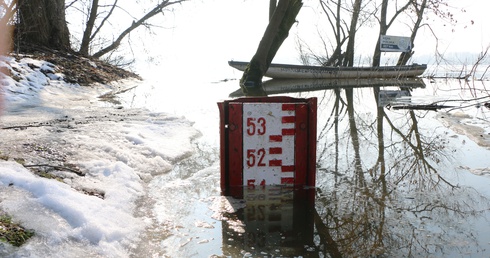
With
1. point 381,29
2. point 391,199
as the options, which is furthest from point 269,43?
point 391,199

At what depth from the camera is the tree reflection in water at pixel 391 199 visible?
9.02ft

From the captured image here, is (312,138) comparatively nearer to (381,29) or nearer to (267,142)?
(267,142)

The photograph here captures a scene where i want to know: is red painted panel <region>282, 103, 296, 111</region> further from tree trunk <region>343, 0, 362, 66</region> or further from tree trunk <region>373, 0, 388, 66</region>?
tree trunk <region>343, 0, 362, 66</region>

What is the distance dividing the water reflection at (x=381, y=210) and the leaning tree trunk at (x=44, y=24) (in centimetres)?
1221

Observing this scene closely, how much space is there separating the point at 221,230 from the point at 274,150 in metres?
1.09

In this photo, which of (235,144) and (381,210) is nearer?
(381,210)

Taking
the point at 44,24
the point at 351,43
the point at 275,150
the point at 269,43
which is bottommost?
the point at 275,150

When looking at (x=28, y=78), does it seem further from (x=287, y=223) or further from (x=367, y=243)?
(x=367, y=243)

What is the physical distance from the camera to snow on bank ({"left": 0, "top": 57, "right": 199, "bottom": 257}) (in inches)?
101

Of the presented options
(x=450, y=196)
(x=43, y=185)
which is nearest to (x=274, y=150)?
(x=450, y=196)

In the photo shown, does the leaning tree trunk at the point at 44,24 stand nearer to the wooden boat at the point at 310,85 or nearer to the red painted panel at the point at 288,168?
the wooden boat at the point at 310,85

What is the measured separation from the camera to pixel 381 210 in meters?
3.33

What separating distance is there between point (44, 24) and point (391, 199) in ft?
46.9

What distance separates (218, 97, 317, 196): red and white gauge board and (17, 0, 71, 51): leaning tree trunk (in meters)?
12.0
